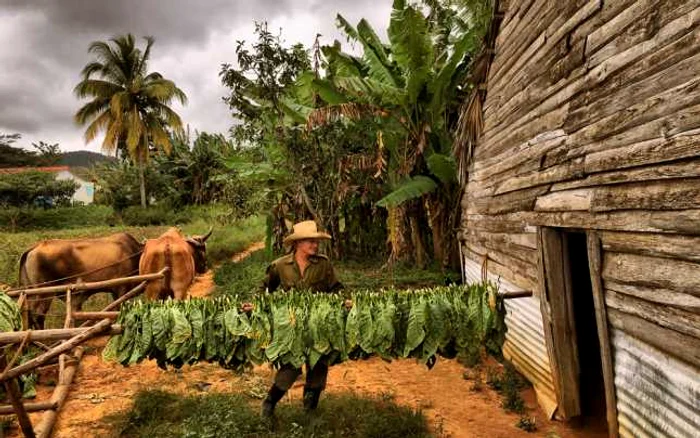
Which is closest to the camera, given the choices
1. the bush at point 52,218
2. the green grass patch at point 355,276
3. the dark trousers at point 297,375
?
the dark trousers at point 297,375

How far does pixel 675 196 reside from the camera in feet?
9.11

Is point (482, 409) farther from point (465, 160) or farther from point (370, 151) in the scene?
point (370, 151)

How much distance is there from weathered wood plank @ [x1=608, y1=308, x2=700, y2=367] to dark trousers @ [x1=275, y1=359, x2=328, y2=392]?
7.83ft

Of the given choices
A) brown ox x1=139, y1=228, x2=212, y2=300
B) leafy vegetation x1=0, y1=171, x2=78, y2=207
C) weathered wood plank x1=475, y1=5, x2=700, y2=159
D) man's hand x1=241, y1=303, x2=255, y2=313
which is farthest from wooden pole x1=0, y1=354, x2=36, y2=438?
leafy vegetation x1=0, y1=171, x2=78, y2=207

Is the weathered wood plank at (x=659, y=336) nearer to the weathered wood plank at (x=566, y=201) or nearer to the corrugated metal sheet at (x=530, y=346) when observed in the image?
the weathered wood plank at (x=566, y=201)

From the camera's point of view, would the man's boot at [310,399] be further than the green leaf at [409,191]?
No

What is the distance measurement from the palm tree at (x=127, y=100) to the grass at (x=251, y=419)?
20200mm

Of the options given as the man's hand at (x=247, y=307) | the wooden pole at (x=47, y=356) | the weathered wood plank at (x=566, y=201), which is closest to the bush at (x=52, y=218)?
the wooden pole at (x=47, y=356)

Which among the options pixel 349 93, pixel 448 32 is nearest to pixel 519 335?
pixel 349 93

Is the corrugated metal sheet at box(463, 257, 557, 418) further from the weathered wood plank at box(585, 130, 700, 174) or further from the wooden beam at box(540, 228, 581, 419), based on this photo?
the weathered wood plank at box(585, 130, 700, 174)

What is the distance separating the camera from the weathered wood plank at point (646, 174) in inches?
104

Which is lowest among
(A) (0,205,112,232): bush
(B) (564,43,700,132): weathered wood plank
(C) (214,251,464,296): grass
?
(C) (214,251,464,296): grass

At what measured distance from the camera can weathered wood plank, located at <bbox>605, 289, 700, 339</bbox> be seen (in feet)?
8.64

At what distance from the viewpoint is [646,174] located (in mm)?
3035
